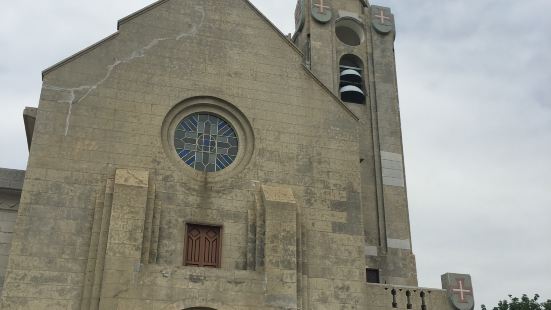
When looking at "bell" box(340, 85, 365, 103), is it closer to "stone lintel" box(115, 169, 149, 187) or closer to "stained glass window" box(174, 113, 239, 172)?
"stained glass window" box(174, 113, 239, 172)

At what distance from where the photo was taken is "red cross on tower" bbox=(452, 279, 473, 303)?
62.5 ft

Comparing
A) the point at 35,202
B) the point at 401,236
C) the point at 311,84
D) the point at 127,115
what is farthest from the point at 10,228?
the point at 401,236

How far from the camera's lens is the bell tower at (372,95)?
73.3 ft

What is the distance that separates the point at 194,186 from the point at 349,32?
12.3 m

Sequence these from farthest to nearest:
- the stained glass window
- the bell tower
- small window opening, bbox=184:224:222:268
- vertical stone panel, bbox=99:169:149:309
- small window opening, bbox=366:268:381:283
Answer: the bell tower, small window opening, bbox=366:268:381:283, the stained glass window, small window opening, bbox=184:224:222:268, vertical stone panel, bbox=99:169:149:309

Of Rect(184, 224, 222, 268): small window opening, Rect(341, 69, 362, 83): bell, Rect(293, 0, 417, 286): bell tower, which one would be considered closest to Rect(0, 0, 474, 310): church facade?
Rect(184, 224, 222, 268): small window opening

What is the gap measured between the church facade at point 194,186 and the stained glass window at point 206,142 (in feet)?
0.11

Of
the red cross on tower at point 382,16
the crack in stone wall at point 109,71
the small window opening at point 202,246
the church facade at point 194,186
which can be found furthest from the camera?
the red cross on tower at point 382,16

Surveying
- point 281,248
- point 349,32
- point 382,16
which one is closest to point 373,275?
point 281,248

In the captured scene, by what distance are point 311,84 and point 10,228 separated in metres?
10.2

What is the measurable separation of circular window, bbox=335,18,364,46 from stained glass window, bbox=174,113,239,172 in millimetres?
9137

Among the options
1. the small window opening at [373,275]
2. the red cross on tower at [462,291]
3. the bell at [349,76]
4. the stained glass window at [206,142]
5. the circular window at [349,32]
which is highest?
the circular window at [349,32]

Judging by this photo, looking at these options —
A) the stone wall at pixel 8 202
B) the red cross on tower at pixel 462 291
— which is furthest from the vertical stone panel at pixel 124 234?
the red cross on tower at pixel 462 291

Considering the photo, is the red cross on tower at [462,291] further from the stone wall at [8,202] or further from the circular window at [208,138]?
the stone wall at [8,202]
